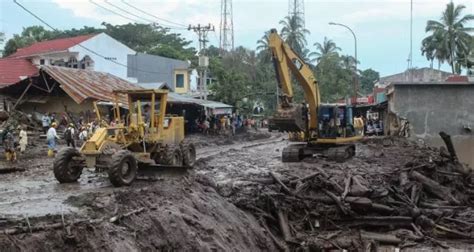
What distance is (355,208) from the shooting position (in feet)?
52.4

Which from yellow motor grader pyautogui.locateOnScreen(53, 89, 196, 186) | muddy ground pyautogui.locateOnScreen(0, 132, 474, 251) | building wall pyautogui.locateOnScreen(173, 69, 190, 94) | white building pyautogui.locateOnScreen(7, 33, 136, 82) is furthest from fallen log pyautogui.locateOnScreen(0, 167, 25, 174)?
building wall pyautogui.locateOnScreen(173, 69, 190, 94)

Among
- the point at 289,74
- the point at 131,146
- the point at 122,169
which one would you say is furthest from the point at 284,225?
the point at 289,74

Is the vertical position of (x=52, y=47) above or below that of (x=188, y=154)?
above

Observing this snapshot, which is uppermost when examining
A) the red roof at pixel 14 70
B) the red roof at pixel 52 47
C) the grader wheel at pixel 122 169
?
the red roof at pixel 52 47

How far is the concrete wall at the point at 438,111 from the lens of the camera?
102 feet

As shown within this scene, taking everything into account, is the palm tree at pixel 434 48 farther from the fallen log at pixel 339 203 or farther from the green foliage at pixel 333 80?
the fallen log at pixel 339 203

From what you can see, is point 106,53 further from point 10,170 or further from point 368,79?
point 368,79

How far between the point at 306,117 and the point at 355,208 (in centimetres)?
766

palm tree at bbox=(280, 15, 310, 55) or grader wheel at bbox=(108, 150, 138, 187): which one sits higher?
palm tree at bbox=(280, 15, 310, 55)

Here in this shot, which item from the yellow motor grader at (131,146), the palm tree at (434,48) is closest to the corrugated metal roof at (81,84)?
the yellow motor grader at (131,146)

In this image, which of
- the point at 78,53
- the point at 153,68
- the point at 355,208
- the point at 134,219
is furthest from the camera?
the point at 153,68

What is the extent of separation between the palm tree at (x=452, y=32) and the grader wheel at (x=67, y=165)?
6976cm

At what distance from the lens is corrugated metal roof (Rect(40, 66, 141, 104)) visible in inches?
1181

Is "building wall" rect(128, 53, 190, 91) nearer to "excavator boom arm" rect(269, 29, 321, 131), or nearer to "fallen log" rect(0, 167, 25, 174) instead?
"excavator boom arm" rect(269, 29, 321, 131)
